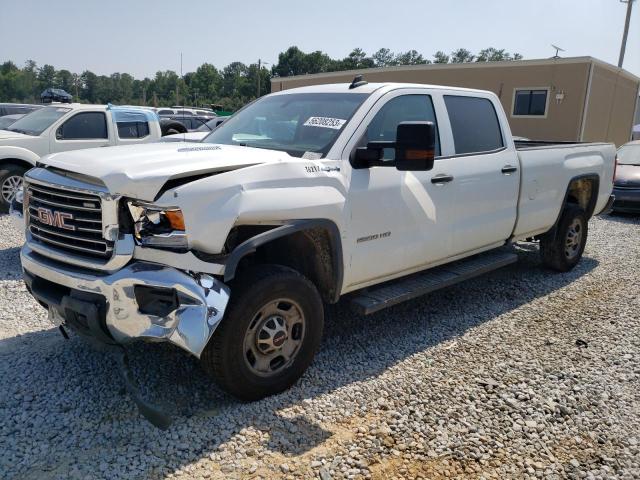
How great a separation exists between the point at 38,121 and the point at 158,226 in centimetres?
770

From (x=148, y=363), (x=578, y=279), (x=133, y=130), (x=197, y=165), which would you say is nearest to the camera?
(x=197, y=165)

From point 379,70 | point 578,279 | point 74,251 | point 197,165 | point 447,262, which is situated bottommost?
point 578,279

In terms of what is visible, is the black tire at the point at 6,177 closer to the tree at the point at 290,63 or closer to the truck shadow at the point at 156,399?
the truck shadow at the point at 156,399

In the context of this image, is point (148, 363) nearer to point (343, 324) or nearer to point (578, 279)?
point (343, 324)

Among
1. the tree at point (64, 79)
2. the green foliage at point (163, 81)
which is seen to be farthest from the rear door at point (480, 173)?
the tree at point (64, 79)

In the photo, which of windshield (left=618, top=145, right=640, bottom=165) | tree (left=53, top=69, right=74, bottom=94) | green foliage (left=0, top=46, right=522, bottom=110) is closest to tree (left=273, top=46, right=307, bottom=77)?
green foliage (left=0, top=46, right=522, bottom=110)

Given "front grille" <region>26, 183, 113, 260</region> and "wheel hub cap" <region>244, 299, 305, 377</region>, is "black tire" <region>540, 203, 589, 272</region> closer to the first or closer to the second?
"wheel hub cap" <region>244, 299, 305, 377</region>

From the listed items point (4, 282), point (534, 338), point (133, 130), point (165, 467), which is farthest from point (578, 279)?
point (133, 130)

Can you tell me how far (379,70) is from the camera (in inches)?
1043

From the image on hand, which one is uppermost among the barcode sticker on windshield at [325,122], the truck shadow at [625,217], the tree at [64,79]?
the tree at [64,79]

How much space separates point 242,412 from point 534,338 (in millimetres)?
2727

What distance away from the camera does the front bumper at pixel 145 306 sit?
2881 millimetres

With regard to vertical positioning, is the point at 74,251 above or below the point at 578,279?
above

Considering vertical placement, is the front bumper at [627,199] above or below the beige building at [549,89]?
below
